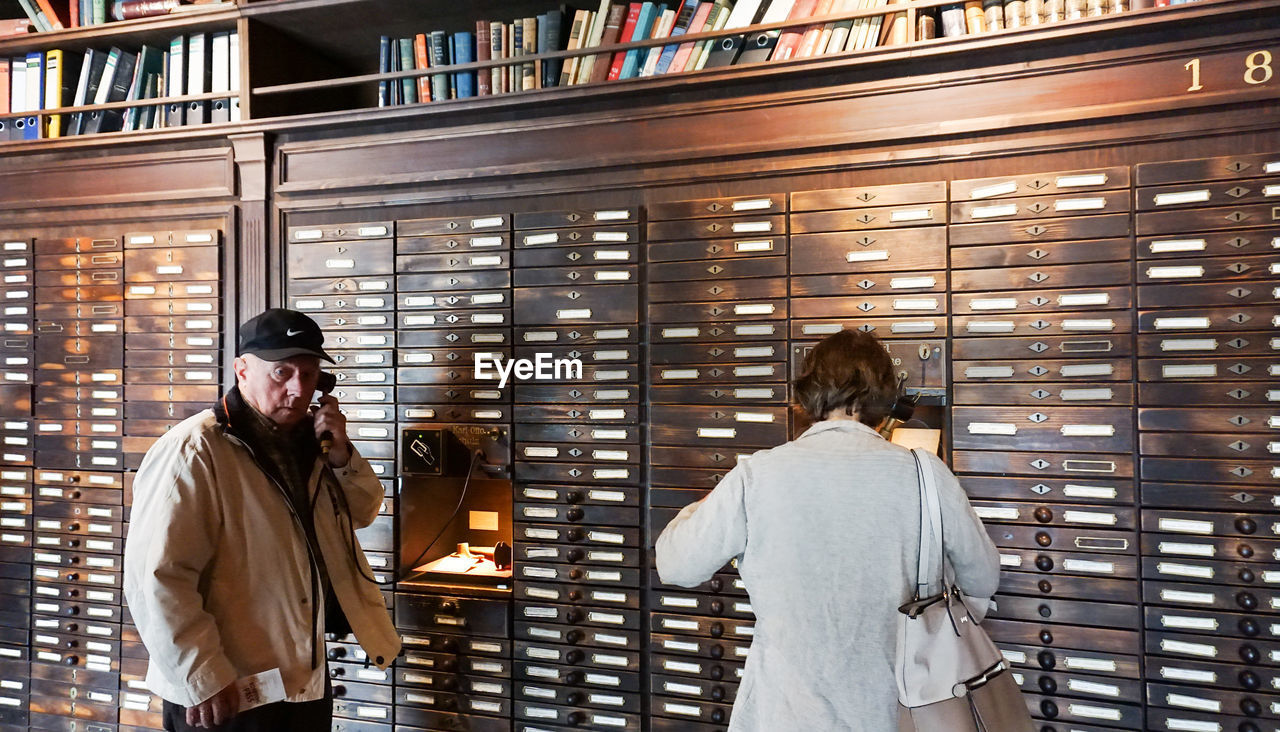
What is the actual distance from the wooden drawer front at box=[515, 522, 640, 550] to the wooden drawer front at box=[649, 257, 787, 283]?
0.94 meters

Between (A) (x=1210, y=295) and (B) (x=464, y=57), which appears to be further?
(B) (x=464, y=57)

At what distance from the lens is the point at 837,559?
162cm

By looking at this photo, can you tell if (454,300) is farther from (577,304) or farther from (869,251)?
(869,251)

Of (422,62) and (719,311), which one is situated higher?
(422,62)

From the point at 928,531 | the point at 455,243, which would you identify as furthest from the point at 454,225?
the point at 928,531

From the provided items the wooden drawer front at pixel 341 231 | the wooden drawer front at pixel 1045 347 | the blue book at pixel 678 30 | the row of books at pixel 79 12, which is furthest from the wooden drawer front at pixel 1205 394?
the row of books at pixel 79 12

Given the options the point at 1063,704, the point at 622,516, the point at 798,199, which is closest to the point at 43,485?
the point at 622,516

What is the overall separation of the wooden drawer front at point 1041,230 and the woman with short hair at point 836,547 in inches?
40.7

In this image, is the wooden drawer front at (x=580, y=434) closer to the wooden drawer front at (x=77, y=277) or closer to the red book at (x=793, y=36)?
the red book at (x=793, y=36)

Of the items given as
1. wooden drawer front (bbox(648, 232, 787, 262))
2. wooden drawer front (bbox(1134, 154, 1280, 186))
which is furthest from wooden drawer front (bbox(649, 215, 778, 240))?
wooden drawer front (bbox(1134, 154, 1280, 186))

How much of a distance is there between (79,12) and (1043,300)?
4.18 m

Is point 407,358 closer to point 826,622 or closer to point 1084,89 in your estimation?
point 826,622

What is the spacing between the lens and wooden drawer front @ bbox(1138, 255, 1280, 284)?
2.27 m

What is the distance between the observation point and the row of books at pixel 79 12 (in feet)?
11.1
